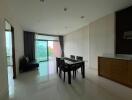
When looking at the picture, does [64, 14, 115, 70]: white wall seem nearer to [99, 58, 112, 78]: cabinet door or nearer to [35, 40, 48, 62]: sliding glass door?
[99, 58, 112, 78]: cabinet door

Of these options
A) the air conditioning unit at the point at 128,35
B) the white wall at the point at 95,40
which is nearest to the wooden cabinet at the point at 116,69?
the white wall at the point at 95,40

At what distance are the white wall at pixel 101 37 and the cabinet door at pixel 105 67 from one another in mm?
639

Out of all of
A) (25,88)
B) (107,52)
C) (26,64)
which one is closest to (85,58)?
(107,52)

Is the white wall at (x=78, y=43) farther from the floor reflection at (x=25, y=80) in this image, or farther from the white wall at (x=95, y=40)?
the floor reflection at (x=25, y=80)

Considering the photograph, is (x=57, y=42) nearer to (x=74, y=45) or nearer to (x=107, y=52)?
(x=74, y=45)

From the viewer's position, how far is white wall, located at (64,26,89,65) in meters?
6.26

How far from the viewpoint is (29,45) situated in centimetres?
709

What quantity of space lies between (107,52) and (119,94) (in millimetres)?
2296

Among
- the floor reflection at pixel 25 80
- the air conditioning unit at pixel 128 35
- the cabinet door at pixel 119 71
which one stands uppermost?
the air conditioning unit at pixel 128 35

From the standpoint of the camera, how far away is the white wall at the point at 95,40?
14.7ft

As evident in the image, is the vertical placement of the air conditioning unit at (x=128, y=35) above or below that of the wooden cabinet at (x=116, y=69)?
above

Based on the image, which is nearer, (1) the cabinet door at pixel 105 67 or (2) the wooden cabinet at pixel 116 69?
(2) the wooden cabinet at pixel 116 69

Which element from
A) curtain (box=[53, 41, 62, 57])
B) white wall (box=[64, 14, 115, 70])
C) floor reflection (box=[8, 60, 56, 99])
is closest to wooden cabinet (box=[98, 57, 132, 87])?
white wall (box=[64, 14, 115, 70])

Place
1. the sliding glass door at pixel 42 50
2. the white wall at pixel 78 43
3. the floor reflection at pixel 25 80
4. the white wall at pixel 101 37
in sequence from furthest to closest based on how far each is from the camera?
1. the sliding glass door at pixel 42 50
2. the white wall at pixel 78 43
3. the white wall at pixel 101 37
4. the floor reflection at pixel 25 80
